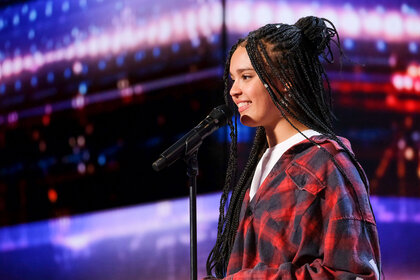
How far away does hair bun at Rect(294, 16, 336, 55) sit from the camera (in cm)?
119

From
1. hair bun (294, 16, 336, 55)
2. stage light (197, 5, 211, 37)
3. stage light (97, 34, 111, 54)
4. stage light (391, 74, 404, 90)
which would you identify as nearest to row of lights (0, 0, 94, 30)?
stage light (97, 34, 111, 54)

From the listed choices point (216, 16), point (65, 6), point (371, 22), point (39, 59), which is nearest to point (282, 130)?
point (371, 22)

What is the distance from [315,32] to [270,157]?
28 cm

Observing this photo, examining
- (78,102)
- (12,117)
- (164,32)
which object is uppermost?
(164,32)

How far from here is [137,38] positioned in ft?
→ 14.6

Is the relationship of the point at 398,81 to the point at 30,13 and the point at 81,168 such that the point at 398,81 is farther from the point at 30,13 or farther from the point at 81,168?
the point at 30,13

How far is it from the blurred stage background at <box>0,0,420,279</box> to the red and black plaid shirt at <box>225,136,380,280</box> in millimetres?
1467

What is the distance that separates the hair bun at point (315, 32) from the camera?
1193mm

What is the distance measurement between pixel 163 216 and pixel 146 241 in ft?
2.36

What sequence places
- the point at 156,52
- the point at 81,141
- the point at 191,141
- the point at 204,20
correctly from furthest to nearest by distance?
the point at 81,141 → the point at 156,52 → the point at 204,20 → the point at 191,141

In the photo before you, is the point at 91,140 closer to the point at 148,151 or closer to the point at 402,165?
the point at 148,151

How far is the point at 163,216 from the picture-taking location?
161 inches

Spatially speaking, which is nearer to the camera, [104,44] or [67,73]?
[104,44]

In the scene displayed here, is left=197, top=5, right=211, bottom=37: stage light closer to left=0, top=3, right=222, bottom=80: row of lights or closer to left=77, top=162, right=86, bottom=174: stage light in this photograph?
left=0, top=3, right=222, bottom=80: row of lights
